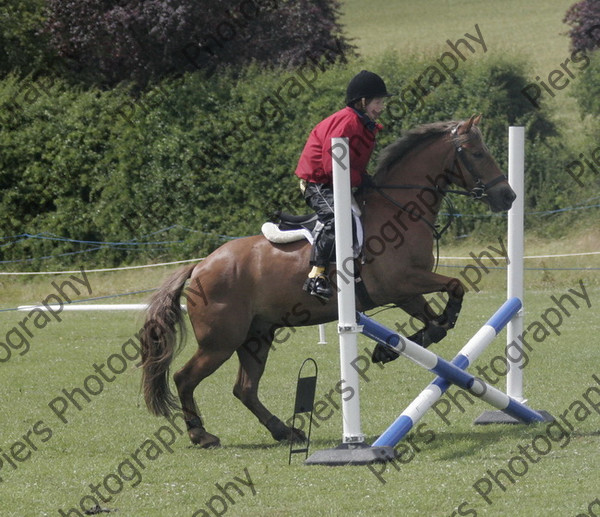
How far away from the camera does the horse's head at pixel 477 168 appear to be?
7.17m

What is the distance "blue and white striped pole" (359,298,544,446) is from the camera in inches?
249

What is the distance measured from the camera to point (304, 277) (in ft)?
23.9

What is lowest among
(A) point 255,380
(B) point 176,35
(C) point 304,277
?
(B) point 176,35

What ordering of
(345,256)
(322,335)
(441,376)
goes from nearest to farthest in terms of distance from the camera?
(345,256)
(441,376)
(322,335)

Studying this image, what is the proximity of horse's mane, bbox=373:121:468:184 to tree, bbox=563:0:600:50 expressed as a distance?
70.7ft

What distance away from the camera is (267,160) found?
18.9 meters

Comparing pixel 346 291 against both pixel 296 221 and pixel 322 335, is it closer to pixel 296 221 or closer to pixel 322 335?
pixel 296 221

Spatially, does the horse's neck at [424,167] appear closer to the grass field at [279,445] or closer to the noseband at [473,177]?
the noseband at [473,177]

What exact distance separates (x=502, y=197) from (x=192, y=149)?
12.7 m

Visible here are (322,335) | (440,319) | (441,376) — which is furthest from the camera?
(322,335)

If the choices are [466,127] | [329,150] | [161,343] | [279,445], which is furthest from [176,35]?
[279,445]

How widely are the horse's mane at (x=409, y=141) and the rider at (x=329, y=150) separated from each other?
39 centimetres

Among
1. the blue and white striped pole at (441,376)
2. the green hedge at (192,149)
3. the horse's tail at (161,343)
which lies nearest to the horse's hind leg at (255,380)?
the horse's tail at (161,343)

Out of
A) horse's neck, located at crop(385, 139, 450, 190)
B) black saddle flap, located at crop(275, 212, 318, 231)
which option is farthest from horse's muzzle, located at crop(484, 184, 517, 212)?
black saddle flap, located at crop(275, 212, 318, 231)
